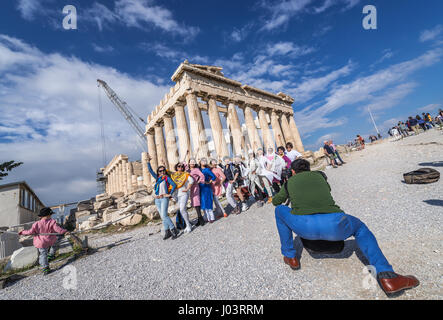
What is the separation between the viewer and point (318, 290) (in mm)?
2049

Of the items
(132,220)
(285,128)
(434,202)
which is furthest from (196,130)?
(285,128)

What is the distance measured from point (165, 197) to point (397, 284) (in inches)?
200

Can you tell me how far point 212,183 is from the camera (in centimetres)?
678

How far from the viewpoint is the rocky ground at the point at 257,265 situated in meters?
2.12

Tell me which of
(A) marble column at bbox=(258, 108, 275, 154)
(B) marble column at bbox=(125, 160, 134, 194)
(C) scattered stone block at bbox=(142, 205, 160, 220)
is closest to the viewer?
(C) scattered stone block at bbox=(142, 205, 160, 220)

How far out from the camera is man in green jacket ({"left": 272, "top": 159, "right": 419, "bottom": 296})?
5.83ft

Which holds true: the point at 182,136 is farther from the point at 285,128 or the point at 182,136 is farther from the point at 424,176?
the point at 285,128

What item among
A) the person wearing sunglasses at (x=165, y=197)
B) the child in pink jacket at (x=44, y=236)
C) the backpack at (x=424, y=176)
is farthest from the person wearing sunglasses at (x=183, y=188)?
the backpack at (x=424, y=176)

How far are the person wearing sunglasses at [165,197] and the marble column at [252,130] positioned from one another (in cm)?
1536

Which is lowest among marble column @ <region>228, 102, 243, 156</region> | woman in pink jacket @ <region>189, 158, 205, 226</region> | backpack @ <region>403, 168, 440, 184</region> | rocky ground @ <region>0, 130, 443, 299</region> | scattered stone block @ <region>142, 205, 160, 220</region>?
rocky ground @ <region>0, 130, 443, 299</region>

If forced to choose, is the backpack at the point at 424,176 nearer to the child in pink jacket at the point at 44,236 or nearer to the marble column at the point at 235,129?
the child in pink jacket at the point at 44,236

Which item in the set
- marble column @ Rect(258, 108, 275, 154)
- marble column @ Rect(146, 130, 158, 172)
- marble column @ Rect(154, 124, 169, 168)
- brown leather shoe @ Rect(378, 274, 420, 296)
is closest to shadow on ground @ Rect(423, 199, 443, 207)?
brown leather shoe @ Rect(378, 274, 420, 296)

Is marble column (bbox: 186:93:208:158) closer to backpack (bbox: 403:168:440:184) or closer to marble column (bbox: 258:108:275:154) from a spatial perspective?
marble column (bbox: 258:108:275:154)
